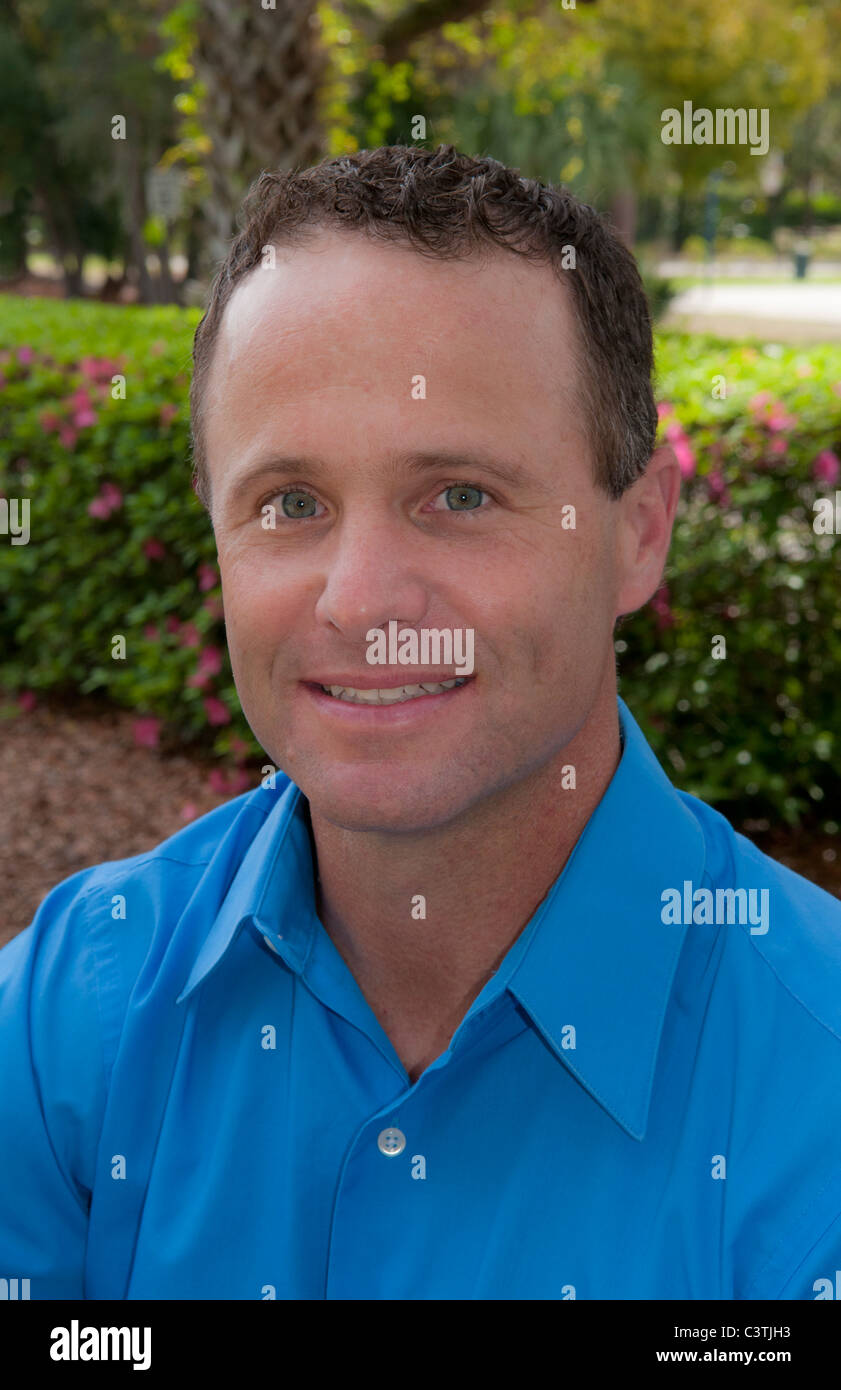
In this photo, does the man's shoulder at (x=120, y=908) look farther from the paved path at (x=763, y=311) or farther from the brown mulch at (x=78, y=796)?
the paved path at (x=763, y=311)

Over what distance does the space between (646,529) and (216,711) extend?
13.7 ft

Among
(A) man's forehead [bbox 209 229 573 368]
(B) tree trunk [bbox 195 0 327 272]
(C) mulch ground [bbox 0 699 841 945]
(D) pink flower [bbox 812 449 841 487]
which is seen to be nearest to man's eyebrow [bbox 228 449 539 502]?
(A) man's forehead [bbox 209 229 573 368]

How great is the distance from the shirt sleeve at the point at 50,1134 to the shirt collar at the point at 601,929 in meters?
0.15

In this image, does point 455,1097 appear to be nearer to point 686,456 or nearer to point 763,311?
point 686,456

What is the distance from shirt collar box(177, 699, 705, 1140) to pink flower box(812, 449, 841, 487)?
3.24m

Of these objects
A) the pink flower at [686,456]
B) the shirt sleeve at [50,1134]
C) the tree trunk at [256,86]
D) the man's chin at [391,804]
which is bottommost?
the shirt sleeve at [50,1134]

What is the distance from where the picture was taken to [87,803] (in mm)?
6012

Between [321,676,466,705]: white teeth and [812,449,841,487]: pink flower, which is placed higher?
[812,449,841,487]: pink flower

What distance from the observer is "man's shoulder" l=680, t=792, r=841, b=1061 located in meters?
1.49

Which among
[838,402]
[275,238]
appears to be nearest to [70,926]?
[275,238]

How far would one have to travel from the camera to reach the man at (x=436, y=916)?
1.43 m

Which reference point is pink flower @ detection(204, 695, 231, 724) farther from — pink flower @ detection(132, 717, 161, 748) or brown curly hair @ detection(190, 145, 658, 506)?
brown curly hair @ detection(190, 145, 658, 506)

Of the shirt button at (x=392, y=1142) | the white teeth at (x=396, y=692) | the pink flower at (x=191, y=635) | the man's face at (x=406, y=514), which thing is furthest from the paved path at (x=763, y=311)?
the shirt button at (x=392, y=1142)
